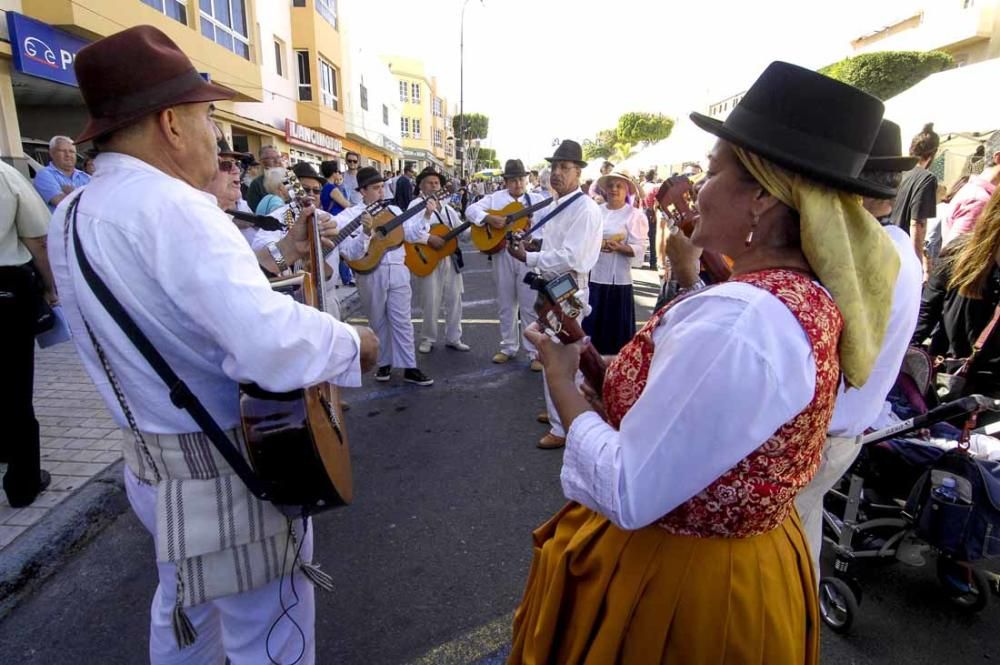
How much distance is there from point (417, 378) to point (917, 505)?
4232 mm

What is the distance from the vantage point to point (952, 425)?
288 cm

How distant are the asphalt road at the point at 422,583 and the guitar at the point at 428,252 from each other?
8.78 ft

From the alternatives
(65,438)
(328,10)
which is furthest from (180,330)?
(328,10)

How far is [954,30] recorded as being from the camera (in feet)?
76.6

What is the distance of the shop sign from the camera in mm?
18219

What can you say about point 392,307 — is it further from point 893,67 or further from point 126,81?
point 893,67

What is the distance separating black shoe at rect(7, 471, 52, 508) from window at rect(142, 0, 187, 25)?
1123 centimetres

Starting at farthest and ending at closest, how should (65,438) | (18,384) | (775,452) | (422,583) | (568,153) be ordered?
(568,153), (65,438), (18,384), (422,583), (775,452)

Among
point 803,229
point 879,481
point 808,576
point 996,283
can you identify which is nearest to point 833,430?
point 808,576

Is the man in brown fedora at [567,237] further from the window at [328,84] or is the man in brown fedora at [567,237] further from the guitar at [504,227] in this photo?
the window at [328,84]

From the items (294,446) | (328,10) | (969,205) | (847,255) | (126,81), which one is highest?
(328,10)

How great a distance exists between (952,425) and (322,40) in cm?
2294

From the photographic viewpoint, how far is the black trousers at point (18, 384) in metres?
3.09

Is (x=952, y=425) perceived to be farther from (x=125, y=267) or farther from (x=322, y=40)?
(x=322, y=40)
